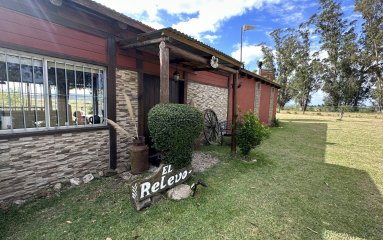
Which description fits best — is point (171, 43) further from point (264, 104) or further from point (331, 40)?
point (331, 40)

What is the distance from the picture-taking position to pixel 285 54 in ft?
111

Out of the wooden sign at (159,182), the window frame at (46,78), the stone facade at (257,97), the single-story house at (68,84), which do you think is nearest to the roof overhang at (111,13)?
the single-story house at (68,84)

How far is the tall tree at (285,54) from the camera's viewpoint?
109 feet

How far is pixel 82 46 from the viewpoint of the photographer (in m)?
3.66

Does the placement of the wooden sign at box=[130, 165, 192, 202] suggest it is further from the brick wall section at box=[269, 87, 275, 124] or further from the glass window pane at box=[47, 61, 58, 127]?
the brick wall section at box=[269, 87, 275, 124]

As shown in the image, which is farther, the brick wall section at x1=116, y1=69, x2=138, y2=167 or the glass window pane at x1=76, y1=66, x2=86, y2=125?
the brick wall section at x1=116, y1=69, x2=138, y2=167

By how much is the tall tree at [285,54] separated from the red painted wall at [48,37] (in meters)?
35.6

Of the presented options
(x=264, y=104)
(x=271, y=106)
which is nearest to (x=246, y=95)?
(x=264, y=104)

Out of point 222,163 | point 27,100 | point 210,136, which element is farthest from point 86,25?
point 210,136

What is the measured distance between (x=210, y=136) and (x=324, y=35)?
33034 mm

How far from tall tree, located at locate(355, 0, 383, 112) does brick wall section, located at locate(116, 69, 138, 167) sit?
34169mm

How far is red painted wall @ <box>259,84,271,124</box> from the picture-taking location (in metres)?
13.5

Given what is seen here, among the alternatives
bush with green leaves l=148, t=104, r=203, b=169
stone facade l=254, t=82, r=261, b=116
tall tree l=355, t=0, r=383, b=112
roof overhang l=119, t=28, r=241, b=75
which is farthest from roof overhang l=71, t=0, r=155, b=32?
tall tree l=355, t=0, r=383, b=112

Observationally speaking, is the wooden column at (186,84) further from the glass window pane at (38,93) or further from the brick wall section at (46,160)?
the glass window pane at (38,93)
